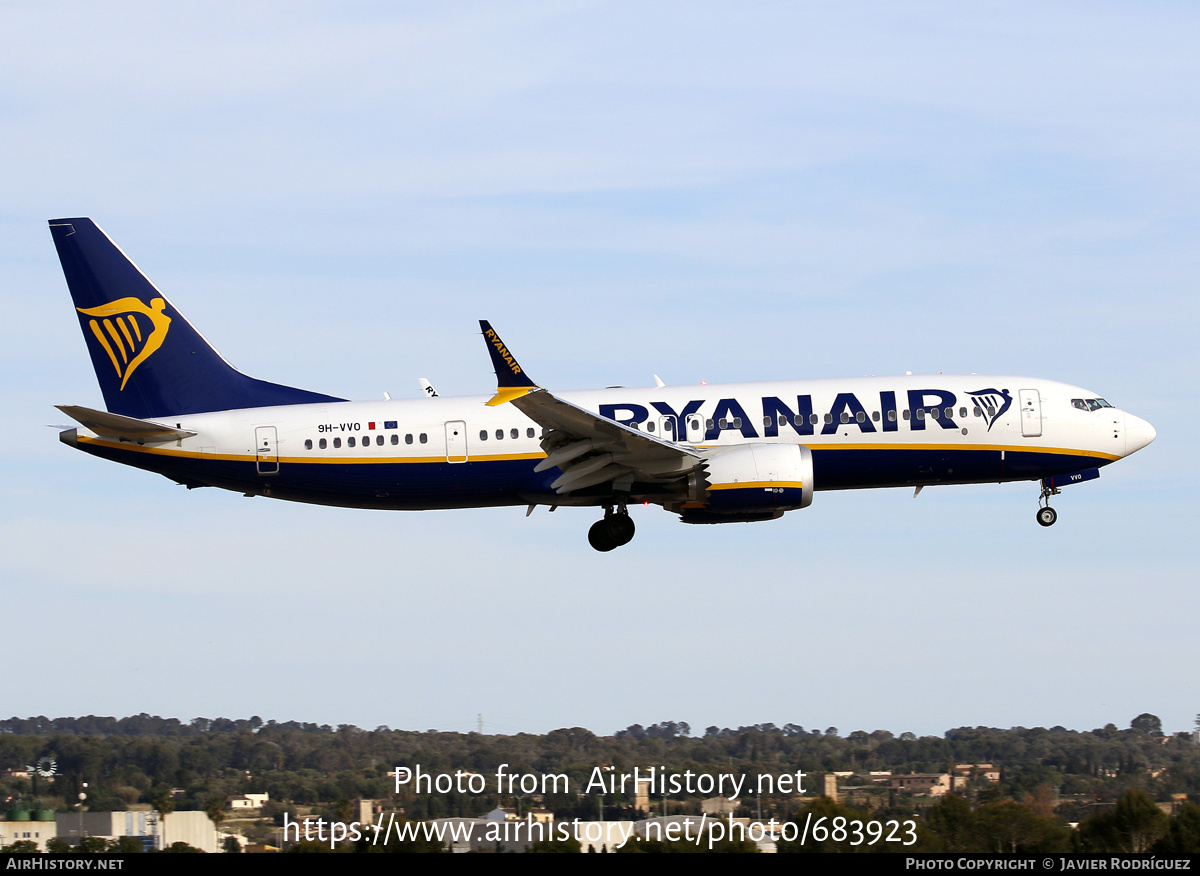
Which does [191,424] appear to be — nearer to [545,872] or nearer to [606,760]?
[606,760]

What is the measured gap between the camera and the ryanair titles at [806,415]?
129 feet

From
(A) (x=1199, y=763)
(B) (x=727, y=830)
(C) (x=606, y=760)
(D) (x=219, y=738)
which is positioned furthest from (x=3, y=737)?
(A) (x=1199, y=763)

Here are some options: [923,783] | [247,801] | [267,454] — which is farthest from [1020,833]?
[267,454]

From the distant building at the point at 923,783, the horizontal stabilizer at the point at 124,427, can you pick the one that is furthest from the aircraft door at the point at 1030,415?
the horizontal stabilizer at the point at 124,427

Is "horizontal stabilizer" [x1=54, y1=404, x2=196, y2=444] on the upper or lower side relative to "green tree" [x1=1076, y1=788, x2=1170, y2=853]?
upper

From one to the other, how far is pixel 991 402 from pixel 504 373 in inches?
579

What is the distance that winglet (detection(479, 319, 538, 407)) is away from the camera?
114 ft

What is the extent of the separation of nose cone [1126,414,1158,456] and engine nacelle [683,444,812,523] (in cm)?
1043

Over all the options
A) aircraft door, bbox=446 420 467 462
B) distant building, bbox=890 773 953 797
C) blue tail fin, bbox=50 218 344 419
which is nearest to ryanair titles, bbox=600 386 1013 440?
aircraft door, bbox=446 420 467 462

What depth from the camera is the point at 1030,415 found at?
40375 mm

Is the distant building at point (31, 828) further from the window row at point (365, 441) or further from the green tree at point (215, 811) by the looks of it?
the window row at point (365, 441)

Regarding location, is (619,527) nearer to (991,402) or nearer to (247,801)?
(991,402)

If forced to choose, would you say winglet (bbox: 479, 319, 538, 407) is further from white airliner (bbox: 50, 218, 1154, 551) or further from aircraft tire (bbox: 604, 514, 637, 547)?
aircraft tire (bbox: 604, 514, 637, 547)

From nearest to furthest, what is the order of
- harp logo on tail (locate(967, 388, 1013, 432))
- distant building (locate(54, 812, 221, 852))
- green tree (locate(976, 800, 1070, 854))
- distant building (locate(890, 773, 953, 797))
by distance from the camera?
green tree (locate(976, 800, 1070, 854)) → distant building (locate(54, 812, 221, 852)) → harp logo on tail (locate(967, 388, 1013, 432)) → distant building (locate(890, 773, 953, 797))
